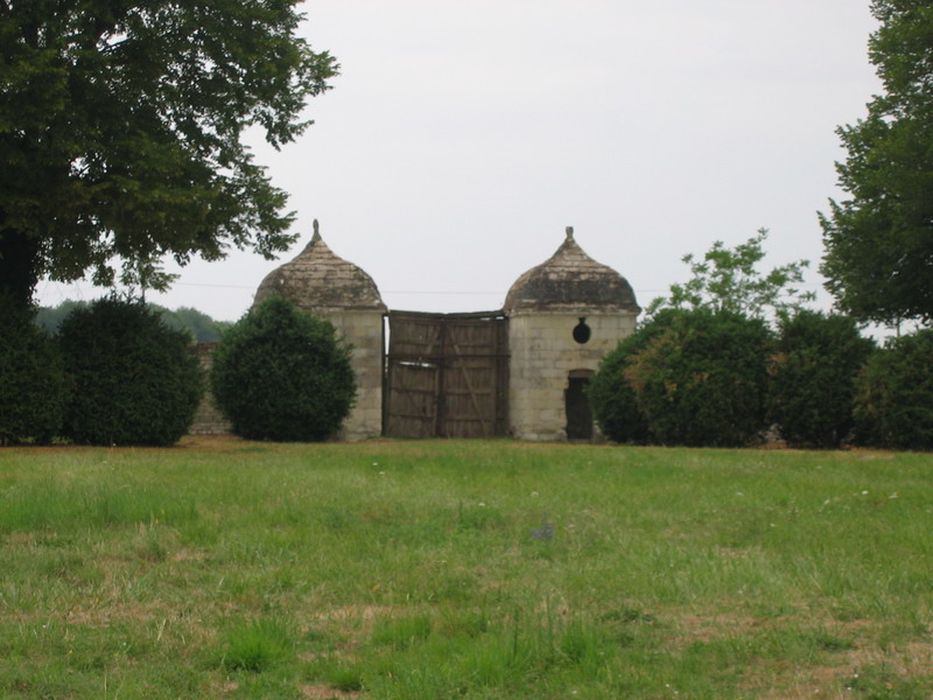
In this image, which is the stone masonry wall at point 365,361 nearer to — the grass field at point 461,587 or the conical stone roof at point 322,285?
the conical stone roof at point 322,285

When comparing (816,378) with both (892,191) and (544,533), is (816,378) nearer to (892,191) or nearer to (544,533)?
(892,191)

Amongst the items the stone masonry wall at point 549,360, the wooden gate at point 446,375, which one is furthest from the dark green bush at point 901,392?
the wooden gate at point 446,375

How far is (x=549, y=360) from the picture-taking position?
31719mm

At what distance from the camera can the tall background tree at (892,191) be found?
24.1 metres

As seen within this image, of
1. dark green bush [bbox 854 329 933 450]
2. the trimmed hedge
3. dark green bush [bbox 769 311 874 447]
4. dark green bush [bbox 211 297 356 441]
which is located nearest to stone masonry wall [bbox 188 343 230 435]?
dark green bush [bbox 211 297 356 441]

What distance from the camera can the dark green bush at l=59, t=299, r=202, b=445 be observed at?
2217 centimetres

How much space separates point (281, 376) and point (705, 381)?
8509 mm

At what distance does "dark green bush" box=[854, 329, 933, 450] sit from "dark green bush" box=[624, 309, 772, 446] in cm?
240

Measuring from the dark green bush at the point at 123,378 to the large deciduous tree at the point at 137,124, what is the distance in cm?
111

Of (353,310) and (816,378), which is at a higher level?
(353,310)

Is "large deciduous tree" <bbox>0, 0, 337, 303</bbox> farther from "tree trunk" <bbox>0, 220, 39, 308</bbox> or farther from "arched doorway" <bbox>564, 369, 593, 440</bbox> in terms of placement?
"arched doorway" <bbox>564, 369, 593, 440</bbox>

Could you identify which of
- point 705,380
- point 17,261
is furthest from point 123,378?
point 705,380

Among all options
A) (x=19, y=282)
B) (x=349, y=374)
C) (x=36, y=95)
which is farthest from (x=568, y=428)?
(x=36, y=95)

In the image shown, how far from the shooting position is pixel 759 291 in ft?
141
